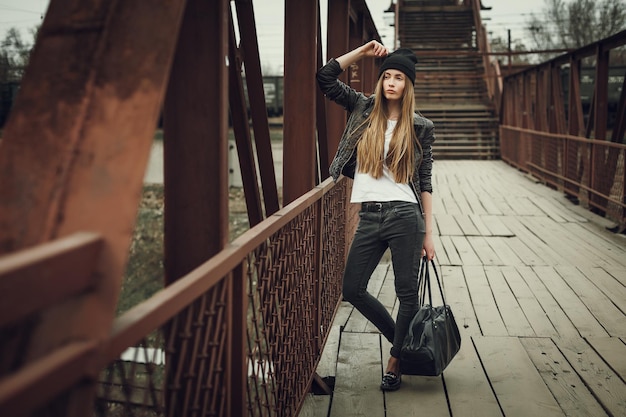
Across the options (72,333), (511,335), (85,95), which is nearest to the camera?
(72,333)

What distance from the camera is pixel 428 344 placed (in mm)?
3449

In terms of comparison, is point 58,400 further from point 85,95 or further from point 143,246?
point 143,246

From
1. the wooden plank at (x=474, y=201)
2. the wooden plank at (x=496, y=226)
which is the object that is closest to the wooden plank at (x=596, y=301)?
the wooden plank at (x=496, y=226)

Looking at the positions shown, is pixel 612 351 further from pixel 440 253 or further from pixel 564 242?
pixel 564 242

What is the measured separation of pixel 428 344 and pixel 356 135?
1.09m

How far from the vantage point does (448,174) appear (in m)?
15.1

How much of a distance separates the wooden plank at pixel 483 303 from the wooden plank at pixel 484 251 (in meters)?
0.31

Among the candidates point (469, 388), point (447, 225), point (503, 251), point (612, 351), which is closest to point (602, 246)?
point (503, 251)

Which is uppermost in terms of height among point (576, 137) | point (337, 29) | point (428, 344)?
point (337, 29)

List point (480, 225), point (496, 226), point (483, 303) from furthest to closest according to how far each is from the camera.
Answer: point (480, 225)
point (496, 226)
point (483, 303)

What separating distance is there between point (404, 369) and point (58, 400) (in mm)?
2633

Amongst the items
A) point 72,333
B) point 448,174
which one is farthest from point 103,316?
point 448,174

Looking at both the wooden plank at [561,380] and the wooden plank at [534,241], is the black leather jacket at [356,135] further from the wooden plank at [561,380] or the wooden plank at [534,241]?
the wooden plank at [534,241]

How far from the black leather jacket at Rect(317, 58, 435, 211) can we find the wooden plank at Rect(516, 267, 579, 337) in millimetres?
1833
